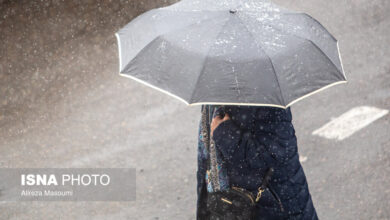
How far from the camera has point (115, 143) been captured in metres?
5.83

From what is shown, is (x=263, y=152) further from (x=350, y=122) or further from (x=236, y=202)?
(x=350, y=122)

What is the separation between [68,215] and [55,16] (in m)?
3.34

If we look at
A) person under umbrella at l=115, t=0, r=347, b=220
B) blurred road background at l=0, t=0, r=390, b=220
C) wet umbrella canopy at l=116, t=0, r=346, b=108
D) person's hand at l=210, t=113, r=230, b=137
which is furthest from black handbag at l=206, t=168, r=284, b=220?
blurred road background at l=0, t=0, r=390, b=220

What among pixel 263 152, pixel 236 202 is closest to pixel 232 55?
pixel 263 152

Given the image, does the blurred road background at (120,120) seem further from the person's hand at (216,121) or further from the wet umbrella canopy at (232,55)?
the wet umbrella canopy at (232,55)

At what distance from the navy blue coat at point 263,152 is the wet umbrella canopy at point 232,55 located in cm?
29

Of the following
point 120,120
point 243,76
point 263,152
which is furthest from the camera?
point 120,120

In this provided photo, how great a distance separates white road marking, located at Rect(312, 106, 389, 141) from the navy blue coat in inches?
107

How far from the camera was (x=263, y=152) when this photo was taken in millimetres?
3305

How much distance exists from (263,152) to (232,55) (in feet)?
2.23

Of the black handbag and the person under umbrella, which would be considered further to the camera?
the black handbag

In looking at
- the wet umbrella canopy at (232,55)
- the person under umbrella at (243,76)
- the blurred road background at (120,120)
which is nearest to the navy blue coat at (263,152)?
the person under umbrella at (243,76)

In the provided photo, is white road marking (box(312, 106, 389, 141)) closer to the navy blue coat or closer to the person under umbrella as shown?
the person under umbrella

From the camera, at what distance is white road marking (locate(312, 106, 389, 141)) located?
19.8ft
